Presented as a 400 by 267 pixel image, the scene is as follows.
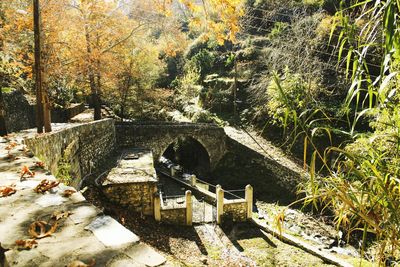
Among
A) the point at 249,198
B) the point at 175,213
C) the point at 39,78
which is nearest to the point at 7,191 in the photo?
the point at 39,78

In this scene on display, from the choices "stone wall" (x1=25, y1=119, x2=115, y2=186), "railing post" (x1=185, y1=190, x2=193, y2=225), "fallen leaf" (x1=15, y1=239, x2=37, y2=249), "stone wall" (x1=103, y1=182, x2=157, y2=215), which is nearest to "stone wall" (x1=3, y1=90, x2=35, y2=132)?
"stone wall" (x1=25, y1=119, x2=115, y2=186)

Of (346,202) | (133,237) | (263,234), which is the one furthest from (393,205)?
(263,234)

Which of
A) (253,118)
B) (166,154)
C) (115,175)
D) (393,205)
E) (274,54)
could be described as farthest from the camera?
(166,154)

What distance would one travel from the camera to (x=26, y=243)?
1.96 metres

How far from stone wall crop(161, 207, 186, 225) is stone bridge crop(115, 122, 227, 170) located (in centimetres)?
767

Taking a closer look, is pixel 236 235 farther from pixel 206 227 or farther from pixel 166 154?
pixel 166 154

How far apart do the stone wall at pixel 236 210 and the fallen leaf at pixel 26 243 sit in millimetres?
11521

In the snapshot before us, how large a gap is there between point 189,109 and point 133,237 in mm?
24530

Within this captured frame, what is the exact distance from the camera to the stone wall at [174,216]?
12078 mm

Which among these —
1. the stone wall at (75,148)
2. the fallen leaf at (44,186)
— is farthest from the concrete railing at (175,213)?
the fallen leaf at (44,186)

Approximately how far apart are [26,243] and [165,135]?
57.6 feet

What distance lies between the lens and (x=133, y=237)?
→ 6.68ft

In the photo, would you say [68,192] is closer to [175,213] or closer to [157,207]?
[157,207]

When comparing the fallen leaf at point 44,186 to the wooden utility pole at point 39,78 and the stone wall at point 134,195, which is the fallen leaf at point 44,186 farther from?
the stone wall at point 134,195
